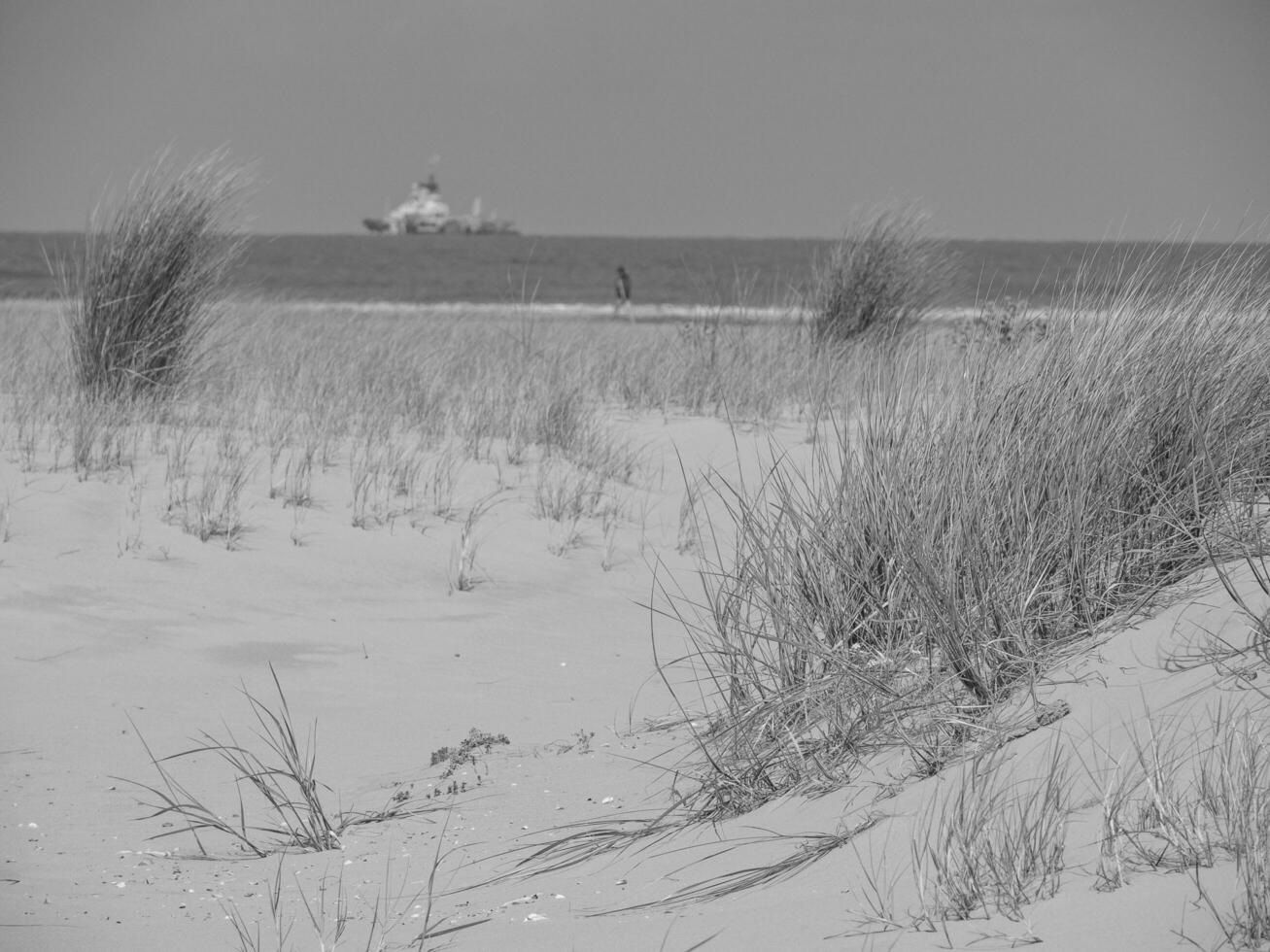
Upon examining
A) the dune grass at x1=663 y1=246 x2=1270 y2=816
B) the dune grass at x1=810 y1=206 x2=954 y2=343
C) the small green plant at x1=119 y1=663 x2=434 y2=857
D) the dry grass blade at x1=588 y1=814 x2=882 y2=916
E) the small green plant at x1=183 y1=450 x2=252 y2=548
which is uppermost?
the dune grass at x1=810 y1=206 x2=954 y2=343

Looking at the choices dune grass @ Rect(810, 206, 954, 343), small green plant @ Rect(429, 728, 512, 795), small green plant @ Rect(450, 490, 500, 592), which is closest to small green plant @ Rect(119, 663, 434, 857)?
small green plant @ Rect(429, 728, 512, 795)

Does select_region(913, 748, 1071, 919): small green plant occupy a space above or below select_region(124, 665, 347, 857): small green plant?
above

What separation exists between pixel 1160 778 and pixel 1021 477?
40.9 inches

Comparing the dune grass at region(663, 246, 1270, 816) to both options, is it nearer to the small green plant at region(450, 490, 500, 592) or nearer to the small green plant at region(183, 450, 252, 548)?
the small green plant at region(450, 490, 500, 592)

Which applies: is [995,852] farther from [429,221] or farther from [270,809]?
[429,221]

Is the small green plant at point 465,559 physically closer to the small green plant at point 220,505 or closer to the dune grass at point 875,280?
the small green plant at point 220,505

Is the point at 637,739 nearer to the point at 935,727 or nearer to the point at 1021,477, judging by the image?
the point at 935,727

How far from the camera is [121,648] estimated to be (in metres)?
4.15

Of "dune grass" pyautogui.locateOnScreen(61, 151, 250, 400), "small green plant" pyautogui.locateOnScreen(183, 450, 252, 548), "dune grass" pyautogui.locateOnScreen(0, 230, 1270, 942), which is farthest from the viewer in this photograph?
"dune grass" pyautogui.locateOnScreen(61, 151, 250, 400)

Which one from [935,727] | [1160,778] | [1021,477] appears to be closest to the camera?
[1160,778]

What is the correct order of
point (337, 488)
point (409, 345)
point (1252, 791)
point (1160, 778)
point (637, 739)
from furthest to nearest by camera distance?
point (409, 345) < point (337, 488) < point (637, 739) < point (1160, 778) < point (1252, 791)

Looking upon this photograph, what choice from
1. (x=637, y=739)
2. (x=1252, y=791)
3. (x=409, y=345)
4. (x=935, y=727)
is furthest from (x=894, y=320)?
(x=1252, y=791)

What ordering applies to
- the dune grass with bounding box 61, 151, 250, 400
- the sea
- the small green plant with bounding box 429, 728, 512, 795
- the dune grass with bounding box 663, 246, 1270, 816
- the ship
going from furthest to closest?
the ship, the sea, the dune grass with bounding box 61, 151, 250, 400, the small green plant with bounding box 429, 728, 512, 795, the dune grass with bounding box 663, 246, 1270, 816

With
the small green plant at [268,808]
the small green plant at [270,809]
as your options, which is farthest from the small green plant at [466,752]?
the small green plant at [268,808]
